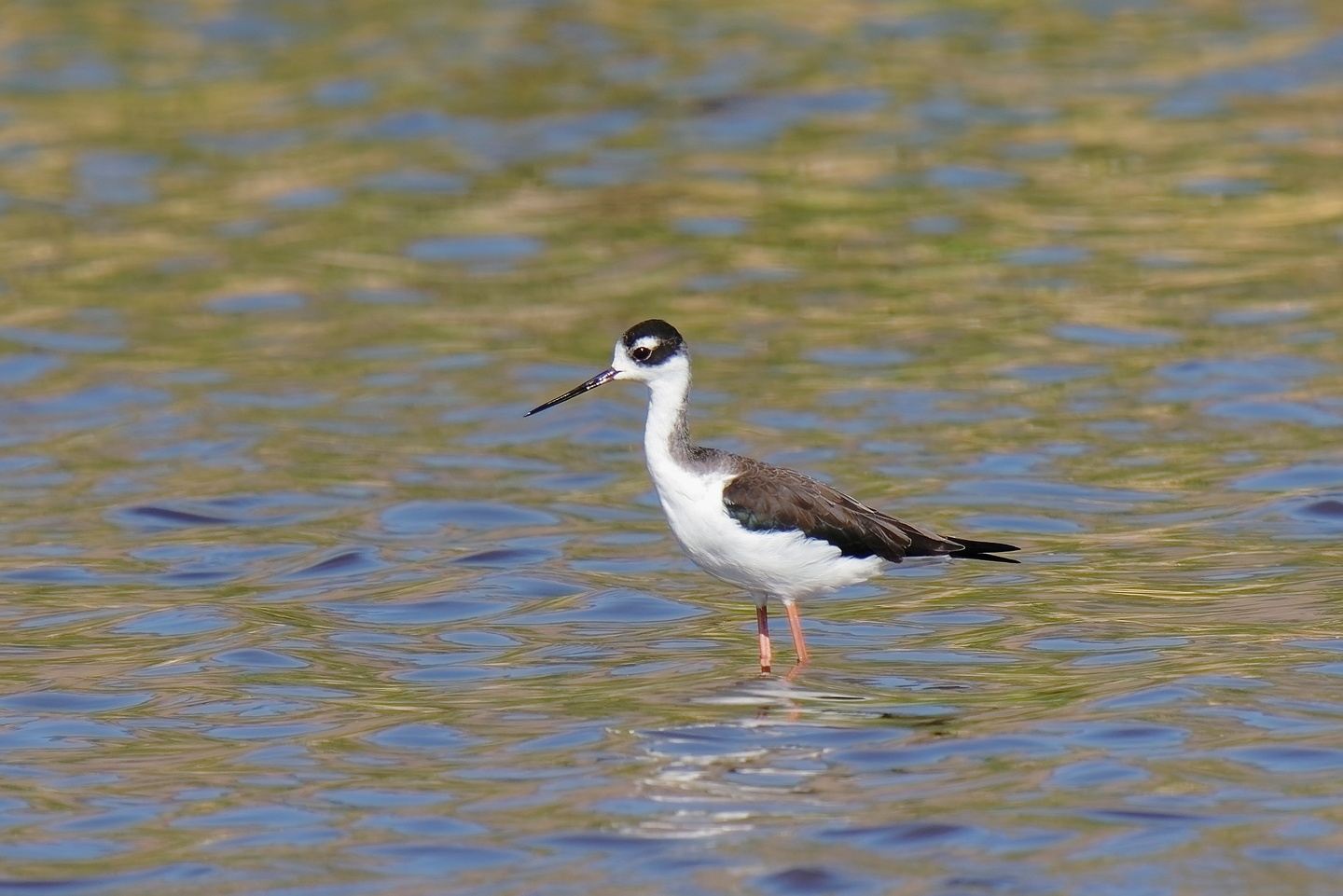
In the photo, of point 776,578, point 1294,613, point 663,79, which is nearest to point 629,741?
point 776,578

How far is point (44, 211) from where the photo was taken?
20922mm

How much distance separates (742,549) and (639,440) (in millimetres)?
5565

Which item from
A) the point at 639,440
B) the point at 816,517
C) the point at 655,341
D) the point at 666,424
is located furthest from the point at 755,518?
the point at 639,440

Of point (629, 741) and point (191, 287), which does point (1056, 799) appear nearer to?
point (629, 741)

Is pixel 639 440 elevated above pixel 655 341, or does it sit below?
below

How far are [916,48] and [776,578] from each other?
15.1m

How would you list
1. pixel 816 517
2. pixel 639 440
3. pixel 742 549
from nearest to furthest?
pixel 742 549
pixel 816 517
pixel 639 440

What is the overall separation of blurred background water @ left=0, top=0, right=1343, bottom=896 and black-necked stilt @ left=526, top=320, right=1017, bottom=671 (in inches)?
21.5

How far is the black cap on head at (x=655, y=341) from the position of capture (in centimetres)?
1133

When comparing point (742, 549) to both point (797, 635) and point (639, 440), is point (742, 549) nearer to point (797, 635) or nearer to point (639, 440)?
point (797, 635)

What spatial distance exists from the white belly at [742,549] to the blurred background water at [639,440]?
20.3 inches

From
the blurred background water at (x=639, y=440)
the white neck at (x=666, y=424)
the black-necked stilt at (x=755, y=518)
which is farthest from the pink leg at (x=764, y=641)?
the white neck at (x=666, y=424)

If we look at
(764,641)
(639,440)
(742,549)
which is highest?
(639,440)

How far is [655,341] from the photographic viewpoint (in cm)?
1133
